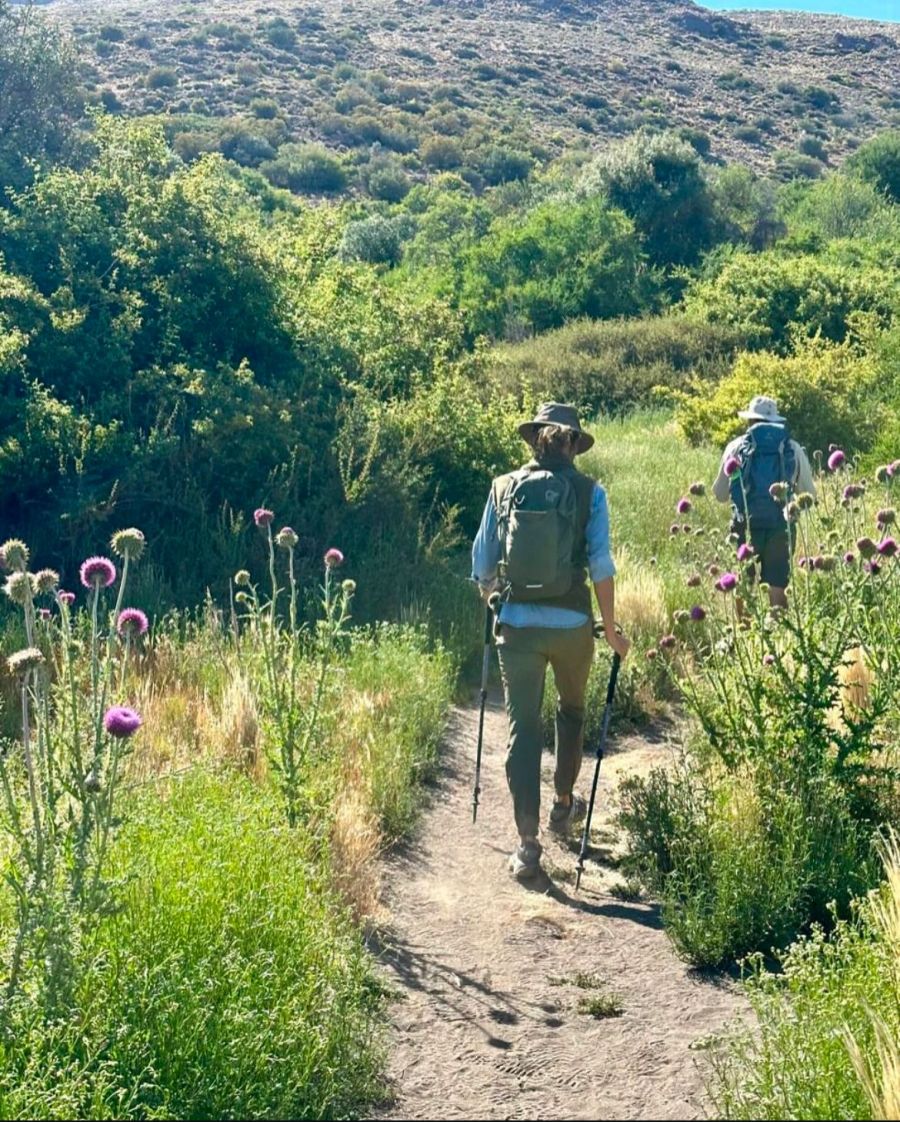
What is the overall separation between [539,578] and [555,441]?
2.00 feet

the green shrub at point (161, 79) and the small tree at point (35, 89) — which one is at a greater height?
the small tree at point (35, 89)

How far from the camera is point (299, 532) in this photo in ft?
37.4

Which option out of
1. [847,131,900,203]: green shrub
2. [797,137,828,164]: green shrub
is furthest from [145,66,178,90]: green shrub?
[847,131,900,203]: green shrub

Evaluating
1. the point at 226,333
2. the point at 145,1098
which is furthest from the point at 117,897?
the point at 226,333

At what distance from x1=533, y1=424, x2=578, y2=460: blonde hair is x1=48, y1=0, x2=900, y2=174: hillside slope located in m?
40.7

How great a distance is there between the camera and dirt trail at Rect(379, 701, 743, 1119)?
415 centimetres

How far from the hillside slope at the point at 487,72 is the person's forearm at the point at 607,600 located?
40998 millimetres

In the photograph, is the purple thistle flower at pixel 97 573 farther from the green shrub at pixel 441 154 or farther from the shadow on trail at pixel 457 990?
the green shrub at pixel 441 154

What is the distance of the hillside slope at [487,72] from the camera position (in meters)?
50.0

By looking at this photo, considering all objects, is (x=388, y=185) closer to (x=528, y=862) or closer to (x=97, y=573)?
(x=528, y=862)

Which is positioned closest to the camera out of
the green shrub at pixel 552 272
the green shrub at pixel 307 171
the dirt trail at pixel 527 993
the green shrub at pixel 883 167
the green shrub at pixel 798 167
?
the dirt trail at pixel 527 993

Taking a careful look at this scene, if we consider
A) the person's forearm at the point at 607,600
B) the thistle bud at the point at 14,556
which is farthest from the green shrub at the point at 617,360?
the thistle bud at the point at 14,556

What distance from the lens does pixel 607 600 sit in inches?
232

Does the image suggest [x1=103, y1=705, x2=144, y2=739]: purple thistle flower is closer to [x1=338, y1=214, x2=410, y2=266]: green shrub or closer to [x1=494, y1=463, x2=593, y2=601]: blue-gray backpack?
[x1=494, y1=463, x2=593, y2=601]: blue-gray backpack
